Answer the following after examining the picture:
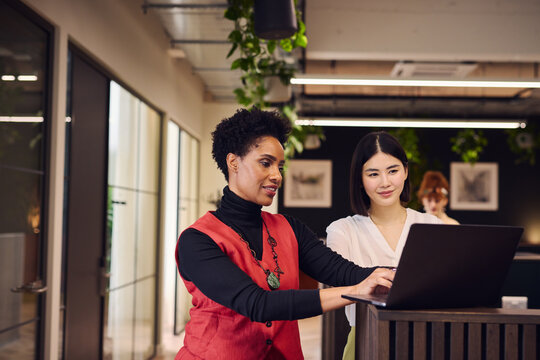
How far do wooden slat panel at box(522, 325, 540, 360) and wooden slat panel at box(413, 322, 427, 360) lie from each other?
0.62 ft

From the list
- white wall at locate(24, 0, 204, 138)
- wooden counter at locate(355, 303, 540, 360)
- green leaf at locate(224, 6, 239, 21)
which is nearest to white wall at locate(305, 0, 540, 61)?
white wall at locate(24, 0, 204, 138)

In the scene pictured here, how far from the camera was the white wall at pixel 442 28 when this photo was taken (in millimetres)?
5055

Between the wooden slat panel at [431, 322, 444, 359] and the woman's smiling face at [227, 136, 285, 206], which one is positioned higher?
the woman's smiling face at [227, 136, 285, 206]

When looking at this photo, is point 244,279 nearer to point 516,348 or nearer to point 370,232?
point 516,348

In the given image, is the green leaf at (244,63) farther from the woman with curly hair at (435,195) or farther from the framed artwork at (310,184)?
the framed artwork at (310,184)

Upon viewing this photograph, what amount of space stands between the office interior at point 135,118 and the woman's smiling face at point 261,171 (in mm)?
513

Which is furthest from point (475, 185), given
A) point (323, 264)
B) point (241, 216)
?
point (241, 216)

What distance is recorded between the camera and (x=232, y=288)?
1262 millimetres

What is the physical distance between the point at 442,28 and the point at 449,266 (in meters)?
4.40

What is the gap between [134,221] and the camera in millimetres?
4871

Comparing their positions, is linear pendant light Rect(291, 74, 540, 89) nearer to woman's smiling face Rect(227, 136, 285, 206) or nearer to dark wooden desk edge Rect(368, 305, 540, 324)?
woman's smiling face Rect(227, 136, 285, 206)

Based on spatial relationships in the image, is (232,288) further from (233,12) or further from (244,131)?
(233,12)

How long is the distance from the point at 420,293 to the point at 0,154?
6.76 feet

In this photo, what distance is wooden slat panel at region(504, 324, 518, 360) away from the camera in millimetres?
1116
